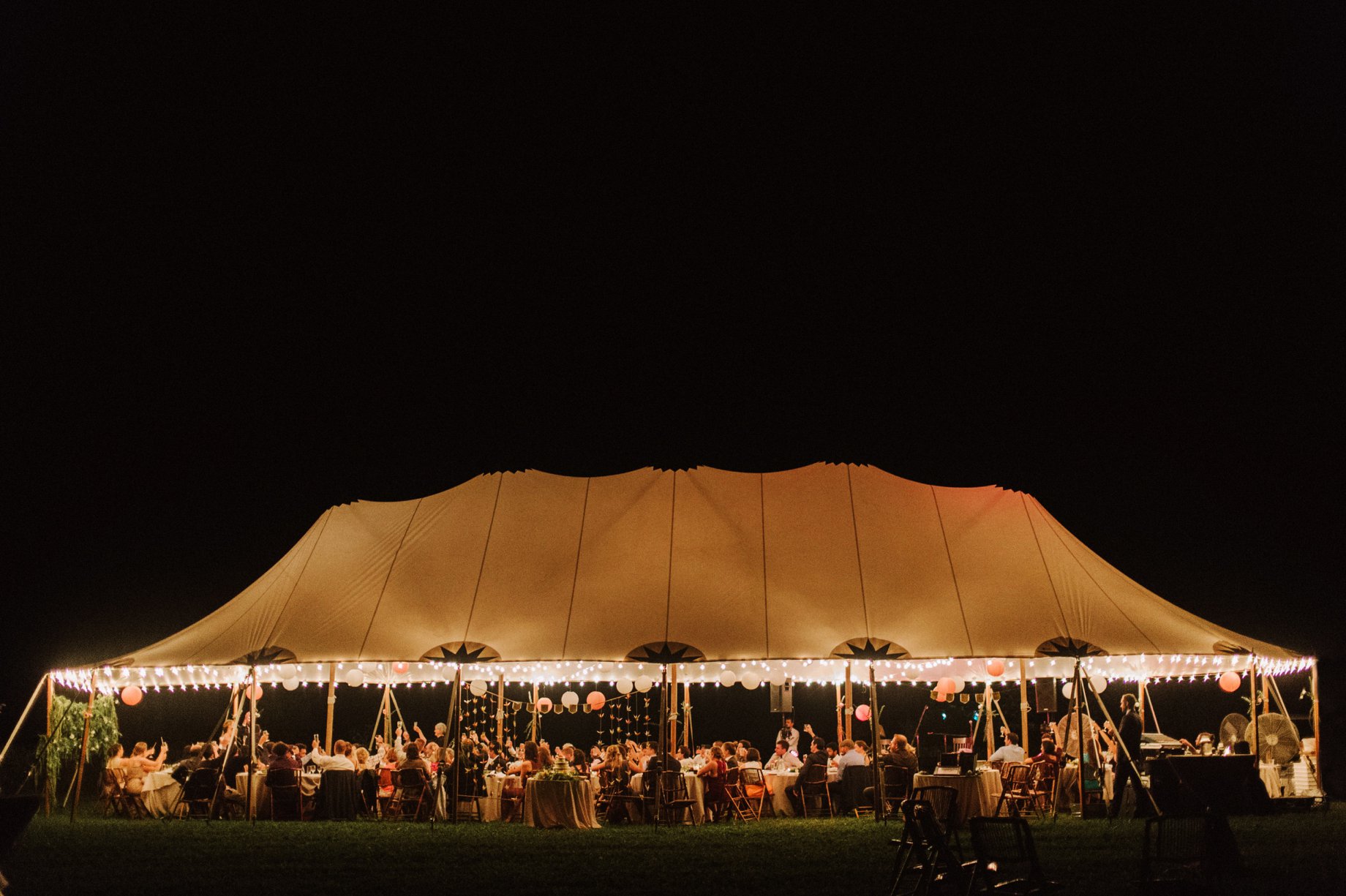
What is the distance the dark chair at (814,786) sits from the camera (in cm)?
1430

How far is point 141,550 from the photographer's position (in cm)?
3562

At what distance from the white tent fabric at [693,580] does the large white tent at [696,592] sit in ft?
0.09

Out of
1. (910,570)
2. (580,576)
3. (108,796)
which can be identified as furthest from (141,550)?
(910,570)

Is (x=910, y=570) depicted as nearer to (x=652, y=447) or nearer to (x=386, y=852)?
(x=386, y=852)

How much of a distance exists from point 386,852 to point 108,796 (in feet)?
19.7

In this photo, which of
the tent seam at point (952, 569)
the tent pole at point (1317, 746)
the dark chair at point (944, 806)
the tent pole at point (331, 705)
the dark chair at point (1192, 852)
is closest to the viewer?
the dark chair at point (1192, 852)

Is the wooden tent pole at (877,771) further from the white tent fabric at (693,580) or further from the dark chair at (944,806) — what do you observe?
the white tent fabric at (693,580)

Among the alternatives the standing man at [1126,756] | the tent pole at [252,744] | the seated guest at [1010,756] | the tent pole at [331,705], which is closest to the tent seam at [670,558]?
the seated guest at [1010,756]

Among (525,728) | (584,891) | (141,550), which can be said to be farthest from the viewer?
(141,550)

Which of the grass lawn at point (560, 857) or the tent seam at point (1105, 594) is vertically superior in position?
the tent seam at point (1105, 594)

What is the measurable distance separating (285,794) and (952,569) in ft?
26.1

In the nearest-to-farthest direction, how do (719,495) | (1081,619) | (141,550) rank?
(1081,619), (719,495), (141,550)

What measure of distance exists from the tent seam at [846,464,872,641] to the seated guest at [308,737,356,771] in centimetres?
588

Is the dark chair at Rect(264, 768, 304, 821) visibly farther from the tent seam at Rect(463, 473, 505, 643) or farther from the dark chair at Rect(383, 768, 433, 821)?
the tent seam at Rect(463, 473, 505, 643)
